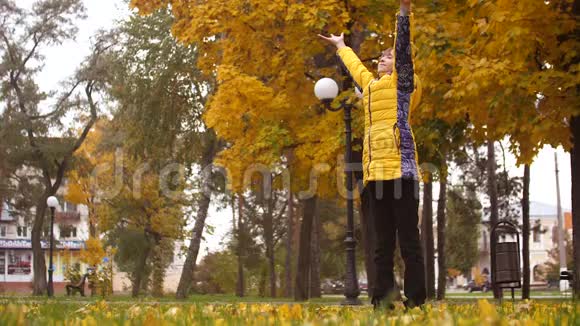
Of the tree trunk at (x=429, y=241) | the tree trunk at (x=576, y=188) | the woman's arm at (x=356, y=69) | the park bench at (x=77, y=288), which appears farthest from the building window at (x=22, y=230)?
the woman's arm at (x=356, y=69)

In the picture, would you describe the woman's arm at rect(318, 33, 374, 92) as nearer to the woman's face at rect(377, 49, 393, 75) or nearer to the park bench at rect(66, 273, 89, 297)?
the woman's face at rect(377, 49, 393, 75)

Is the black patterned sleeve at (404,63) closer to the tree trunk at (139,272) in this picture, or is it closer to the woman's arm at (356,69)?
the woman's arm at (356,69)

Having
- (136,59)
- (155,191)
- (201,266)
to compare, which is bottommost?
(201,266)

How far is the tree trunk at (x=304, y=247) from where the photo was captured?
76.6 feet

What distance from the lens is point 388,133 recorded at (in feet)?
21.6

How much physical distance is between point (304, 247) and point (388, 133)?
18.1 metres

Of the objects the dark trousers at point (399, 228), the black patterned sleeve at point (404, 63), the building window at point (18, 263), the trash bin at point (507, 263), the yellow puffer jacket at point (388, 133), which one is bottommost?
the building window at point (18, 263)

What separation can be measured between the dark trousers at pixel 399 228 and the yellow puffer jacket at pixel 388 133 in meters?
0.10

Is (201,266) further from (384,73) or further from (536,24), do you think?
(384,73)

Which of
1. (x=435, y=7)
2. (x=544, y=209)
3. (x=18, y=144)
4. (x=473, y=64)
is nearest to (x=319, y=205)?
(x=18, y=144)

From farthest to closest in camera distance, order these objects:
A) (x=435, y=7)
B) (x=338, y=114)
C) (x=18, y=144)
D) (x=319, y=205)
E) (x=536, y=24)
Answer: (x=319, y=205)
(x=18, y=144)
(x=338, y=114)
(x=435, y=7)
(x=536, y=24)

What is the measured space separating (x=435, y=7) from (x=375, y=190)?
9597 millimetres

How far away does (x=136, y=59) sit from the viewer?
28703 millimetres

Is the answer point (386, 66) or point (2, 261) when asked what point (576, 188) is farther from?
point (2, 261)
